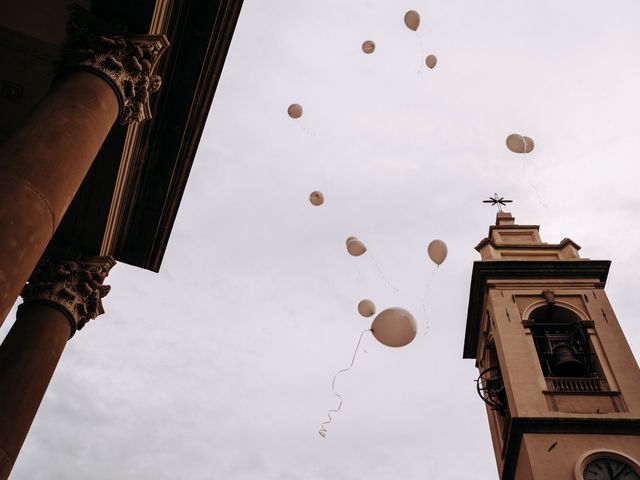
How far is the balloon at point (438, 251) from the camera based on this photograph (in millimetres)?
12914

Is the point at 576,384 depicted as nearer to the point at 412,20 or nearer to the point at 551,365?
the point at 551,365

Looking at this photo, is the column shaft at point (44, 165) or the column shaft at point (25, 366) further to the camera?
the column shaft at point (25, 366)

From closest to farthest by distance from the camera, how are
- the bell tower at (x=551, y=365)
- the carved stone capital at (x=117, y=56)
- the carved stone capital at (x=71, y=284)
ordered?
1. the carved stone capital at (x=117, y=56)
2. the carved stone capital at (x=71, y=284)
3. the bell tower at (x=551, y=365)

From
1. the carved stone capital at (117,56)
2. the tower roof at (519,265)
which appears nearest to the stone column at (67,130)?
the carved stone capital at (117,56)

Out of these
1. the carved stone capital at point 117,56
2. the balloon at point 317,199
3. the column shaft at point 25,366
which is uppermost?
the balloon at point 317,199

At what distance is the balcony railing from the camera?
1540 cm

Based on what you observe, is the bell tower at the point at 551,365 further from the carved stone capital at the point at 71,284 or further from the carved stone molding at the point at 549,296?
the carved stone capital at the point at 71,284

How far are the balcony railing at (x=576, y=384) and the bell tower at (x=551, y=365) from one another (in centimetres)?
2

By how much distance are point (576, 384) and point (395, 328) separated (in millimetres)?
8841

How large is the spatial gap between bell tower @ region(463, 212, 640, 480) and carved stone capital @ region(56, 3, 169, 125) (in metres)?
11.6

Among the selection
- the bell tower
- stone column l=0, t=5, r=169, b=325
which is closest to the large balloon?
the bell tower

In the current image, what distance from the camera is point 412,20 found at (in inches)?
512

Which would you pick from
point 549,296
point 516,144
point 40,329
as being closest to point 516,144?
point 516,144

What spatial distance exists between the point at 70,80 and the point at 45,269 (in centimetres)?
355
